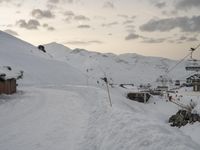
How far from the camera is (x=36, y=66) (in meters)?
137

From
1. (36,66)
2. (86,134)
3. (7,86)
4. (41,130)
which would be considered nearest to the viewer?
(86,134)

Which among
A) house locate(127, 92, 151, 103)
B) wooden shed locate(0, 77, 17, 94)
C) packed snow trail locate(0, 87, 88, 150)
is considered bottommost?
house locate(127, 92, 151, 103)

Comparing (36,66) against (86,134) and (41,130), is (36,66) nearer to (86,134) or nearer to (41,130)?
(41,130)

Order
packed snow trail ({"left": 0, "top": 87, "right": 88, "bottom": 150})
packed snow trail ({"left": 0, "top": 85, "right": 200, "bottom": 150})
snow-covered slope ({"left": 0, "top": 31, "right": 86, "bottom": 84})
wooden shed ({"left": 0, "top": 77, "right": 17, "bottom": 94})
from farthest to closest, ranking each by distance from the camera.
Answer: snow-covered slope ({"left": 0, "top": 31, "right": 86, "bottom": 84}) → wooden shed ({"left": 0, "top": 77, "right": 17, "bottom": 94}) → packed snow trail ({"left": 0, "top": 87, "right": 88, "bottom": 150}) → packed snow trail ({"left": 0, "top": 85, "right": 200, "bottom": 150})

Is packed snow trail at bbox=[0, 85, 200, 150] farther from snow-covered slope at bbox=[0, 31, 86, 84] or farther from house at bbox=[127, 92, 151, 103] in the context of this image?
snow-covered slope at bbox=[0, 31, 86, 84]

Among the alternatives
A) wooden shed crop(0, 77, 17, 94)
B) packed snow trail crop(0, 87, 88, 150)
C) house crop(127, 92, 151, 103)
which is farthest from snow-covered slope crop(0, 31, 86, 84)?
packed snow trail crop(0, 87, 88, 150)

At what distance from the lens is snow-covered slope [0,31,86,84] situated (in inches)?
4848

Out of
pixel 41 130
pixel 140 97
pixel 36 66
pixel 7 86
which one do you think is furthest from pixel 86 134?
pixel 36 66

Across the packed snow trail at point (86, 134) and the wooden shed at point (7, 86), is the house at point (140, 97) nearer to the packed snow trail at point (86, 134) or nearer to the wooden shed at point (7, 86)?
the wooden shed at point (7, 86)

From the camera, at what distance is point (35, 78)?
386 ft

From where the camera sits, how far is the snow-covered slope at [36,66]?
404 feet

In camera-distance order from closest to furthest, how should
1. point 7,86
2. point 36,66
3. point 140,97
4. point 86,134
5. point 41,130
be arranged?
point 86,134
point 41,130
point 7,86
point 140,97
point 36,66

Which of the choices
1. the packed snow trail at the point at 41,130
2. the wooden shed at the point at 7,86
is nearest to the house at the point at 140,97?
the wooden shed at the point at 7,86

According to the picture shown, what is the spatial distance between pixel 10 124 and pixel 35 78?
328 ft
